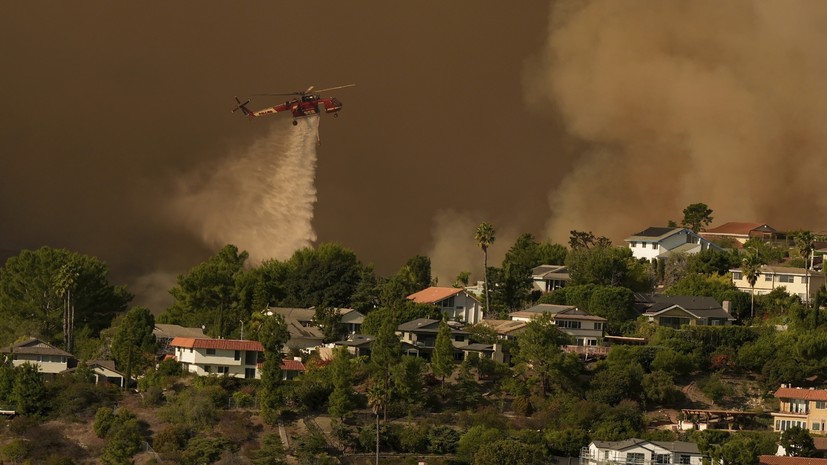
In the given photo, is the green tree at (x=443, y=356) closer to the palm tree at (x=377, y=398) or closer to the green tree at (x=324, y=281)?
the palm tree at (x=377, y=398)

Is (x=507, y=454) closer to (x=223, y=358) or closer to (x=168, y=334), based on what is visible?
(x=223, y=358)

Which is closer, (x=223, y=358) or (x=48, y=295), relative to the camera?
(x=223, y=358)

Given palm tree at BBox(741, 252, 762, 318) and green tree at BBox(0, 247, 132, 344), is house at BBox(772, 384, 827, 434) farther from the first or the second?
green tree at BBox(0, 247, 132, 344)

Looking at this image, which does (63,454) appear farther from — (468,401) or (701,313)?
(701,313)

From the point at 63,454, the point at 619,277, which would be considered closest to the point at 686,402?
the point at 619,277

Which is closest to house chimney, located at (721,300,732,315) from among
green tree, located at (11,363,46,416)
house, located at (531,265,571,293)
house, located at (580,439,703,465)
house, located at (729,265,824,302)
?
house, located at (729,265,824,302)

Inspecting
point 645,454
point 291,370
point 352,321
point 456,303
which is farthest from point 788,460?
point 352,321
